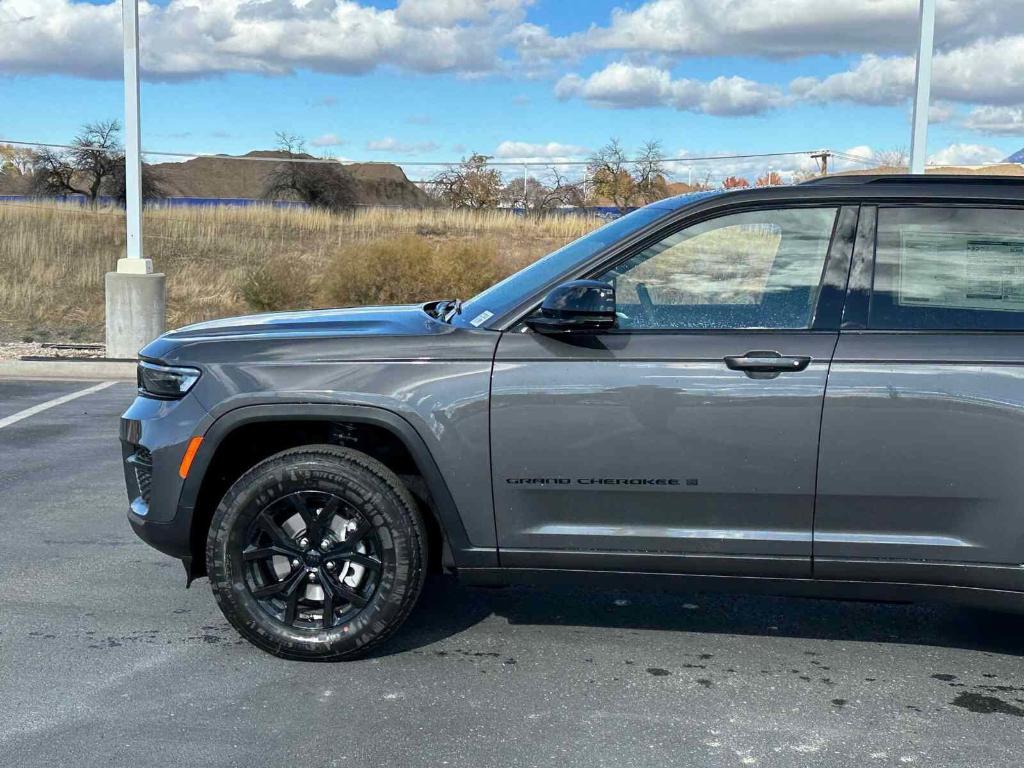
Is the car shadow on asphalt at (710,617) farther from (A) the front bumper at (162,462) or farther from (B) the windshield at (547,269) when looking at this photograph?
(B) the windshield at (547,269)

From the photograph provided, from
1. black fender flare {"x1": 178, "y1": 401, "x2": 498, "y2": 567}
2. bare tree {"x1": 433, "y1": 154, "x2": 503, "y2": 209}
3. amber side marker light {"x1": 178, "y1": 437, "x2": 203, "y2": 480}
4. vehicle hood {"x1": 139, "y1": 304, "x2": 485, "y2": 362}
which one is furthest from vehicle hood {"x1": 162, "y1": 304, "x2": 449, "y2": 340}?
bare tree {"x1": 433, "y1": 154, "x2": 503, "y2": 209}

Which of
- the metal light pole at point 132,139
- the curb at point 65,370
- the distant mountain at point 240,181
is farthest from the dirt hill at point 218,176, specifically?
the curb at point 65,370

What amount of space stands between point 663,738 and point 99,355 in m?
11.3

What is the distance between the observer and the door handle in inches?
157

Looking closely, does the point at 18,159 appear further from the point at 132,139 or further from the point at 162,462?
the point at 162,462

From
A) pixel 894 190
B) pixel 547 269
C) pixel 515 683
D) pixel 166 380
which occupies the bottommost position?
pixel 515 683

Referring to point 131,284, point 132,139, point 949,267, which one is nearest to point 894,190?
point 949,267

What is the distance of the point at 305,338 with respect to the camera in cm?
431

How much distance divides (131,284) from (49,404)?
9.63 feet

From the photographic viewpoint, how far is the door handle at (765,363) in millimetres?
3977

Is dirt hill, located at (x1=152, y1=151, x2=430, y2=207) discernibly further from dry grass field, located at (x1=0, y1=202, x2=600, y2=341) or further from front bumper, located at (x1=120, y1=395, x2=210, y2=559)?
front bumper, located at (x1=120, y1=395, x2=210, y2=559)

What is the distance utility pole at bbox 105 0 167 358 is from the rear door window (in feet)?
34.5

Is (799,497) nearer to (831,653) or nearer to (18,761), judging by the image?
(831,653)

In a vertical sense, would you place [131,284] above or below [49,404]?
above
